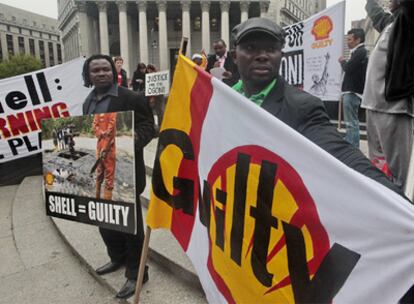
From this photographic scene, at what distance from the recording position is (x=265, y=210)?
135cm

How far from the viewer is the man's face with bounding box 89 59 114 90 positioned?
2.60 m

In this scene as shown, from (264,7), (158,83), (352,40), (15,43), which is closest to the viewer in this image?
(352,40)

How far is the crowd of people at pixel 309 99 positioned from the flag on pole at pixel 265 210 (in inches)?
5.5

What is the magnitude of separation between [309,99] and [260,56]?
0.30m

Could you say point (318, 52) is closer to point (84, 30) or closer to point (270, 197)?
point (270, 197)

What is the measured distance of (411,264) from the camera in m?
0.90

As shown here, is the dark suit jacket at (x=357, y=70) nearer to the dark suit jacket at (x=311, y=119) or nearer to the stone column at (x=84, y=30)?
the dark suit jacket at (x=311, y=119)

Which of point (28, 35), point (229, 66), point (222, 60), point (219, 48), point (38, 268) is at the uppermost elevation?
point (28, 35)

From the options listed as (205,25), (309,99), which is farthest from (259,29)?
(205,25)

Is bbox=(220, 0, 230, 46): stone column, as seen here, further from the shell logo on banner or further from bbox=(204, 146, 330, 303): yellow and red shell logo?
bbox=(204, 146, 330, 303): yellow and red shell logo

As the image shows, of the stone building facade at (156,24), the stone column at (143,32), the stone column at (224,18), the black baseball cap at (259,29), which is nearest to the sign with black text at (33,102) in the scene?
the black baseball cap at (259,29)

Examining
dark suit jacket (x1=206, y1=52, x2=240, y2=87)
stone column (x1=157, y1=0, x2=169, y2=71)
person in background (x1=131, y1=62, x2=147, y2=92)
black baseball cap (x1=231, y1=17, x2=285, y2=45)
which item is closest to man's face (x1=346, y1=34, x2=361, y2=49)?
dark suit jacket (x1=206, y1=52, x2=240, y2=87)

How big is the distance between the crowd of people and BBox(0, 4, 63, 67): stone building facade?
93649mm

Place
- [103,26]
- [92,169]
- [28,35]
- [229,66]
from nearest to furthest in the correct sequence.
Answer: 1. [92,169]
2. [229,66]
3. [103,26]
4. [28,35]
